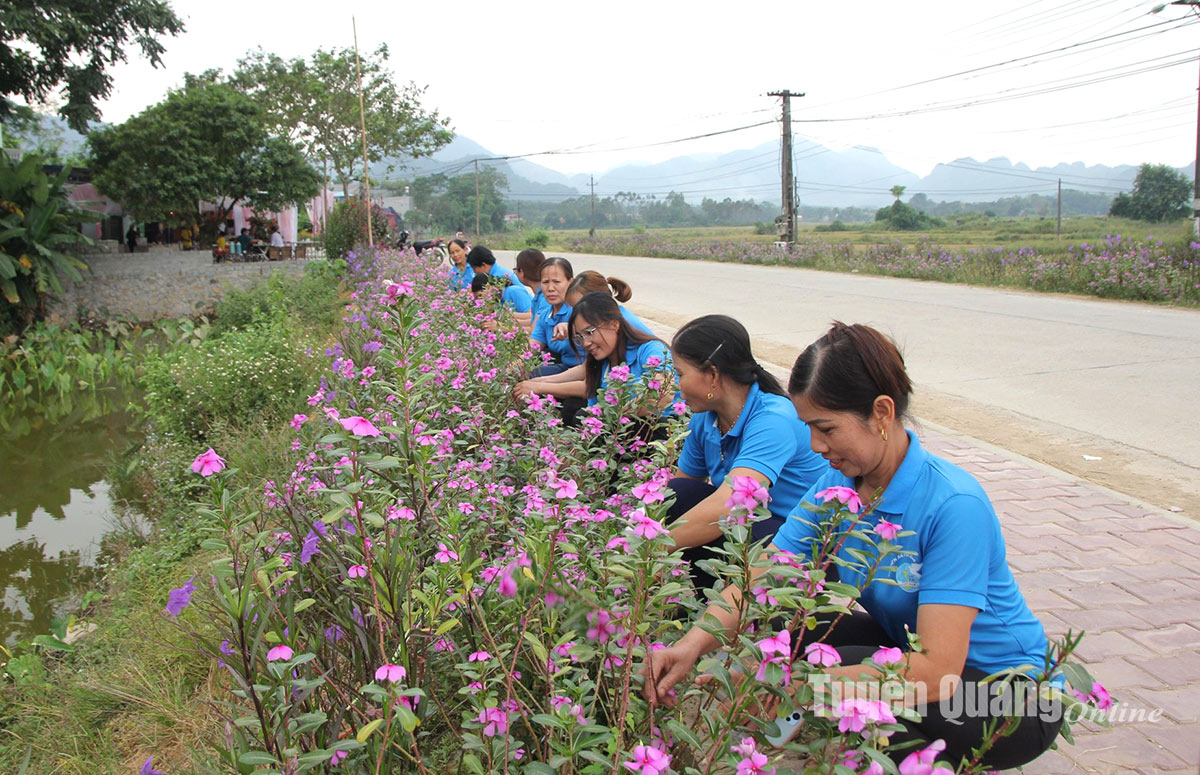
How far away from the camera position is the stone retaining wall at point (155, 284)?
16.4 meters

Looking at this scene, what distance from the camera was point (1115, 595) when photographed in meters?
3.18

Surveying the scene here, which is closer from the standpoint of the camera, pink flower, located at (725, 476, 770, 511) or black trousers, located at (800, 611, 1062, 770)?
pink flower, located at (725, 476, 770, 511)

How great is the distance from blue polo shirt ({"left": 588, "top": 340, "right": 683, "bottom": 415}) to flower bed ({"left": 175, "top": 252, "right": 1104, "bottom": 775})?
1.83 feet

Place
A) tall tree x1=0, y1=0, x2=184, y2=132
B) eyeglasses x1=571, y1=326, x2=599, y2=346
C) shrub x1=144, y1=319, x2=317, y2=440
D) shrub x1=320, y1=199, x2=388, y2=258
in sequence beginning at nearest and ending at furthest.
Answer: eyeglasses x1=571, y1=326, x2=599, y2=346, shrub x1=144, y1=319, x2=317, y2=440, tall tree x1=0, y1=0, x2=184, y2=132, shrub x1=320, y1=199, x2=388, y2=258

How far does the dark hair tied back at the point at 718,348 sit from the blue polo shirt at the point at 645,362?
397mm

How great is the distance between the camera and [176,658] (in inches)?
140

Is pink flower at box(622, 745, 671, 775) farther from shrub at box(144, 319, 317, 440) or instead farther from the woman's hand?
shrub at box(144, 319, 317, 440)

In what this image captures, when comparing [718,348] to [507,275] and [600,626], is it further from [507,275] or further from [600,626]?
[507,275]

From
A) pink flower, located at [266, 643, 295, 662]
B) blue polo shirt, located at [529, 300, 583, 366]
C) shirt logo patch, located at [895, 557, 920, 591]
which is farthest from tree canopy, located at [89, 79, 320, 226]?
shirt logo patch, located at [895, 557, 920, 591]

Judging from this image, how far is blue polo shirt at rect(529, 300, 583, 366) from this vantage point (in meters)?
5.28

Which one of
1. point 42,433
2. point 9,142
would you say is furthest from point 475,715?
point 9,142

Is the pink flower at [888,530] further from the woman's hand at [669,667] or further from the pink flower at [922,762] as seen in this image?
the woman's hand at [669,667]

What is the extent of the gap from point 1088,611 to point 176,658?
11.5 feet

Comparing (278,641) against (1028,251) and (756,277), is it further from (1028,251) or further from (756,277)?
(756,277)
